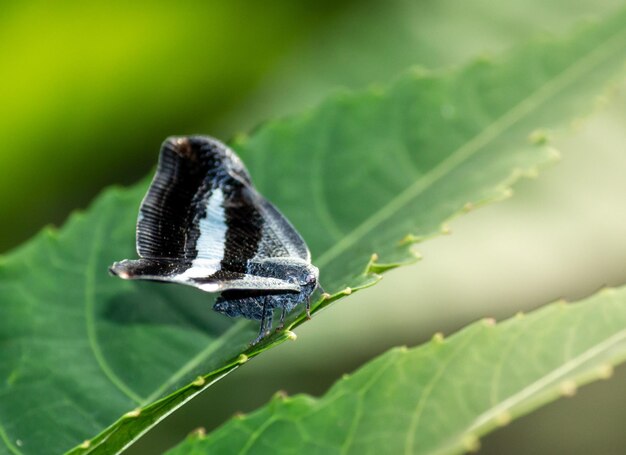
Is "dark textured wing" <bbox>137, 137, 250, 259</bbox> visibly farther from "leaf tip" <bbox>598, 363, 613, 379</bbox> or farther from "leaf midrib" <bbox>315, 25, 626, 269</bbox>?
"leaf tip" <bbox>598, 363, 613, 379</bbox>

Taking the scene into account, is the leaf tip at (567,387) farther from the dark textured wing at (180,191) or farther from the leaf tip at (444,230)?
the dark textured wing at (180,191)

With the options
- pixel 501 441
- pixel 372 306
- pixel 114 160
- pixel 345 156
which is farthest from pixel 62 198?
pixel 501 441

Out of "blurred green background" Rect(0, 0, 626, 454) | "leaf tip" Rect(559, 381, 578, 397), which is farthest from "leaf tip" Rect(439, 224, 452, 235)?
"blurred green background" Rect(0, 0, 626, 454)

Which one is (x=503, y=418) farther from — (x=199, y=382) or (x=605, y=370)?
(x=199, y=382)


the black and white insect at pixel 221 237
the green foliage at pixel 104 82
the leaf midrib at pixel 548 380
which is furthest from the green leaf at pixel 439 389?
the green foliage at pixel 104 82

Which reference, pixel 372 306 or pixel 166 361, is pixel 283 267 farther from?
pixel 372 306
